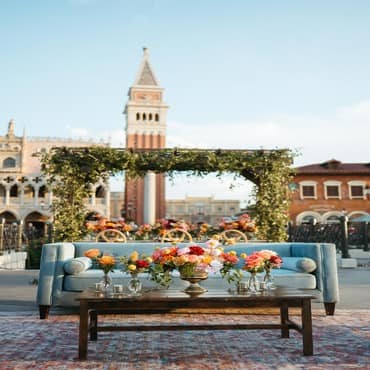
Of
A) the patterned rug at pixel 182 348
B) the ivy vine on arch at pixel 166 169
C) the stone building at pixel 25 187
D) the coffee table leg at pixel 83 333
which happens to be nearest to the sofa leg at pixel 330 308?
the patterned rug at pixel 182 348

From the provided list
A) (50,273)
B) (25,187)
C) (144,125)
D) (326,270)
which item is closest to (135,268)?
(50,273)

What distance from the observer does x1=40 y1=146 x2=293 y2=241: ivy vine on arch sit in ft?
28.7

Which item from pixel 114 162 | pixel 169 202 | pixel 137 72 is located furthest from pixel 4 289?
pixel 169 202

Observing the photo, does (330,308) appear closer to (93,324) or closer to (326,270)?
(326,270)

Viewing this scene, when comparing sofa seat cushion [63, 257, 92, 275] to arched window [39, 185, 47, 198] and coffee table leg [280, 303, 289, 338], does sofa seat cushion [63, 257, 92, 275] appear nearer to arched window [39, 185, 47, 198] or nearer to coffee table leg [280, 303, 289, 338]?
coffee table leg [280, 303, 289, 338]

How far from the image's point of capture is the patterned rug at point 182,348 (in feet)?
9.86

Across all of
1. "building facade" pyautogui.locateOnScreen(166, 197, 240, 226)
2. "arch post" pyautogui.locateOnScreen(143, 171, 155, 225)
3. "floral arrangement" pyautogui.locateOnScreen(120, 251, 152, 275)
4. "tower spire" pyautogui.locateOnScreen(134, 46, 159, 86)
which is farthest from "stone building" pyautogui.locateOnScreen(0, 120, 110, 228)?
"floral arrangement" pyautogui.locateOnScreen(120, 251, 152, 275)

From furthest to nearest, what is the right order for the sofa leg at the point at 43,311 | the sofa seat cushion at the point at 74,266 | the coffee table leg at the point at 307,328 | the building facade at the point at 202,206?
the building facade at the point at 202,206 < the sofa seat cushion at the point at 74,266 < the sofa leg at the point at 43,311 < the coffee table leg at the point at 307,328

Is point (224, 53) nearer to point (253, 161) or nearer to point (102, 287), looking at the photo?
point (253, 161)

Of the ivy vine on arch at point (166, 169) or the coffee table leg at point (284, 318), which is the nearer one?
the coffee table leg at point (284, 318)

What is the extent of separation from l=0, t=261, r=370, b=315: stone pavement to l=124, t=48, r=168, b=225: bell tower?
98.7ft

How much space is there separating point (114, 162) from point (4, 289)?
130 inches

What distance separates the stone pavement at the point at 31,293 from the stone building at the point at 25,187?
24848 millimetres

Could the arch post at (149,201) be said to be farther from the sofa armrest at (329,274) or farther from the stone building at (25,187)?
the sofa armrest at (329,274)
